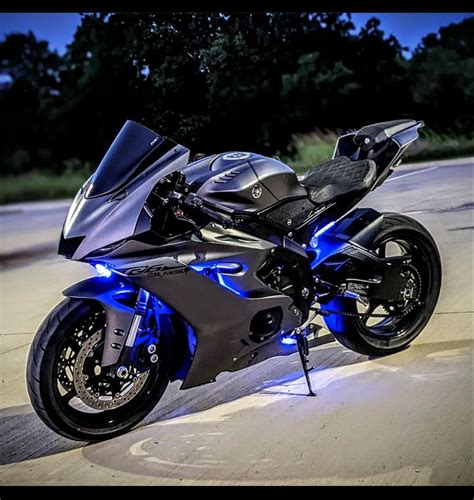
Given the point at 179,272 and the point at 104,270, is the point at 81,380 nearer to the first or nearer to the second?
the point at 104,270

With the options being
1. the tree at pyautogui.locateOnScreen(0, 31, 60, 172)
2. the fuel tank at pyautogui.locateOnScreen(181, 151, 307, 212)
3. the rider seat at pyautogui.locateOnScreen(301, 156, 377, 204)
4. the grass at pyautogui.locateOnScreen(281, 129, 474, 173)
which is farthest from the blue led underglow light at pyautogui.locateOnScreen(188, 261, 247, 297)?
the tree at pyautogui.locateOnScreen(0, 31, 60, 172)

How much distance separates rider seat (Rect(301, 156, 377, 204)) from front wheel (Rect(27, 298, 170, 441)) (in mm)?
829

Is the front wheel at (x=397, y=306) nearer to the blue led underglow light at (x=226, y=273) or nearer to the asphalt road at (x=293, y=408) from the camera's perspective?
the asphalt road at (x=293, y=408)

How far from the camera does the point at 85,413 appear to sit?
2.63 meters

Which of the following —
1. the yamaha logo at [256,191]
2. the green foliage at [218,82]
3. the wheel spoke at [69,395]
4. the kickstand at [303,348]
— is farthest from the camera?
the green foliage at [218,82]

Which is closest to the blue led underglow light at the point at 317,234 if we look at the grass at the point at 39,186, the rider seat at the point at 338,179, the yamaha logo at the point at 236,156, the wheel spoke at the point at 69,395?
the rider seat at the point at 338,179

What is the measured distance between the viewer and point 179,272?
2.51 m

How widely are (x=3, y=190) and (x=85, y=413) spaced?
1.02m

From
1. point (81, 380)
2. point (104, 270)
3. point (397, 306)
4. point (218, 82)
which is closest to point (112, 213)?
point (104, 270)

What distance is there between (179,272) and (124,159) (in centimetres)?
44

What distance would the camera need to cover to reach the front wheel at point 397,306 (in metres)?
3.19

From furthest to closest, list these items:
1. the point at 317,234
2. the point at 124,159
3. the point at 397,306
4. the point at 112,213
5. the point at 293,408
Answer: the point at 397,306 → the point at 317,234 → the point at 293,408 → the point at 124,159 → the point at 112,213

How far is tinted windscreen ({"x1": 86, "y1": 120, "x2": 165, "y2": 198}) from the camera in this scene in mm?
2504

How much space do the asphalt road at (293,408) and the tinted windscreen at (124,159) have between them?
0.48 metres
